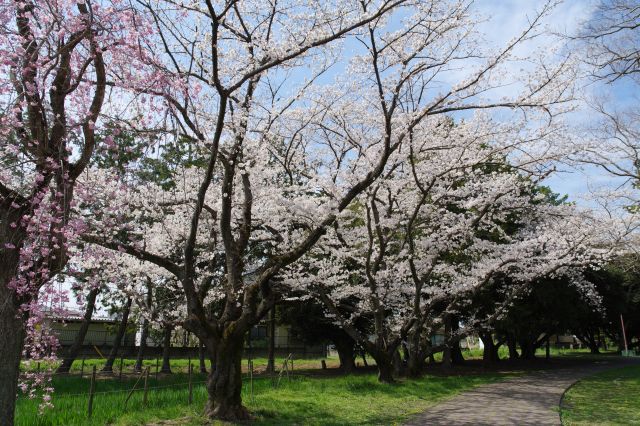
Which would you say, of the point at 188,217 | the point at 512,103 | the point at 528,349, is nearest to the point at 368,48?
the point at 512,103


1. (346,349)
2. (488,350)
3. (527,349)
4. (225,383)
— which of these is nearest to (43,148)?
(225,383)

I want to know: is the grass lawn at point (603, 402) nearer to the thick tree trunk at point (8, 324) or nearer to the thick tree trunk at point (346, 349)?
the thick tree trunk at point (8, 324)

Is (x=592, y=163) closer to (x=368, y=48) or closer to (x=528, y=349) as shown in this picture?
(x=368, y=48)

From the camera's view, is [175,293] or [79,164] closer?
[79,164]

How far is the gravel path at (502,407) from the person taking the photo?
8.43 metres

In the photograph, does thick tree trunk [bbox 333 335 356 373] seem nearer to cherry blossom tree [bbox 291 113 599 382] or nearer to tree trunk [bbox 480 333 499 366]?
cherry blossom tree [bbox 291 113 599 382]

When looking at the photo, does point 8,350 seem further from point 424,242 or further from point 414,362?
point 414,362

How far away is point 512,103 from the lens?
948 centimetres

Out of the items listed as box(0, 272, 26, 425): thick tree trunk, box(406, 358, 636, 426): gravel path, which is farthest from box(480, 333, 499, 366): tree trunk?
box(0, 272, 26, 425): thick tree trunk

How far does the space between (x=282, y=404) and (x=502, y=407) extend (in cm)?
452

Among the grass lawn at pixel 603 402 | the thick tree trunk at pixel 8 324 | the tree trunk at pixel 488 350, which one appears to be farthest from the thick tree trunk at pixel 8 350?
the tree trunk at pixel 488 350

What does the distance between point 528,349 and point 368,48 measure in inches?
975

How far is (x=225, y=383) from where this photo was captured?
8469 mm

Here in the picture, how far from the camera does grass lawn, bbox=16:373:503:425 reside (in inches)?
327
